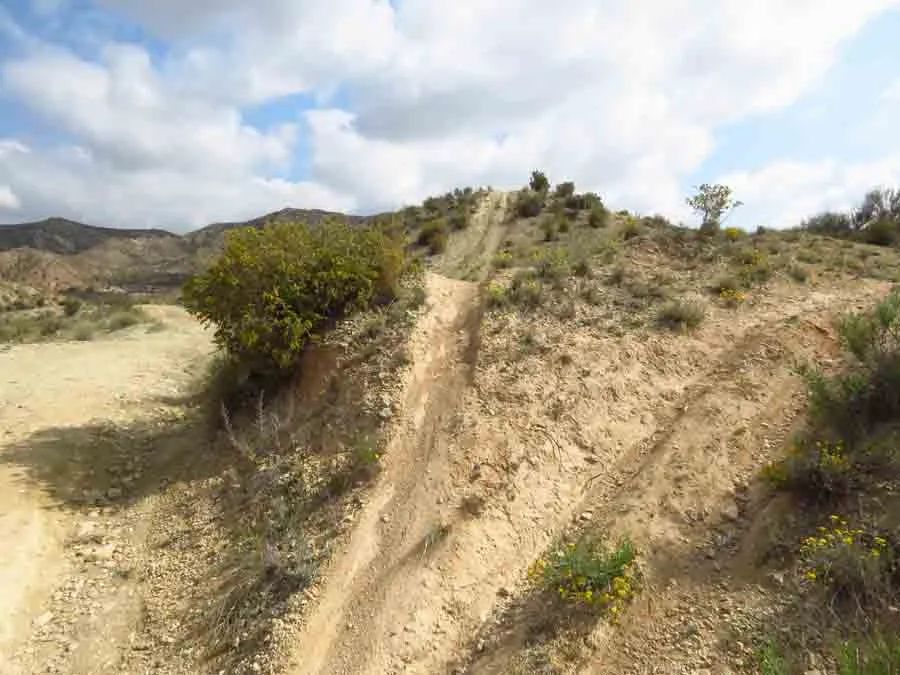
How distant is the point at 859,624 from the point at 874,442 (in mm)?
1820

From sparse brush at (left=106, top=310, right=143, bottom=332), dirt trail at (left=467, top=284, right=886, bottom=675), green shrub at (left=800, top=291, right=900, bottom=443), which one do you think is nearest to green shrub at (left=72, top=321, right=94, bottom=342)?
sparse brush at (left=106, top=310, right=143, bottom=332)

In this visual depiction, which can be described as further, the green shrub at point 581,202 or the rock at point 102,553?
the green shrub at point 581,202

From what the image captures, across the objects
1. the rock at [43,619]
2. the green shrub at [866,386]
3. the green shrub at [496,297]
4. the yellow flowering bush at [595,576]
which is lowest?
the rock at [43,619]

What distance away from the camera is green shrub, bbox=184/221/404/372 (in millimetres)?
7852

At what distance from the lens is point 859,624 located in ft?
11.1

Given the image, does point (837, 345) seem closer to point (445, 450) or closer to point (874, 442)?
point (874, 442)

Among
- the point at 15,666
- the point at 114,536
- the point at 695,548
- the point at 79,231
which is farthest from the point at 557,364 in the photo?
the point at 79,231

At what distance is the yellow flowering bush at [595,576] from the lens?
13.9ft

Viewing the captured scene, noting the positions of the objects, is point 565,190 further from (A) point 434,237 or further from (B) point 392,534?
(B) point 392,534

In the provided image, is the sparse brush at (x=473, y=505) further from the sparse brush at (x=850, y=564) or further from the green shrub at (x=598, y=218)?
the green shrub at (x=598, y=218)

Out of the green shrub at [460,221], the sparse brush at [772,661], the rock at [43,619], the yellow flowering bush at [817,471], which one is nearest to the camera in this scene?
the sparse brush at [772,661]

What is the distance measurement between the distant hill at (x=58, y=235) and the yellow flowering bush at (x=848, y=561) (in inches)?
3032

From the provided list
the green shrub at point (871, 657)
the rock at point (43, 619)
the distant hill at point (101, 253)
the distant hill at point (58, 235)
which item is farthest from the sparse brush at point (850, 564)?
the distant hill at point (58, 235)

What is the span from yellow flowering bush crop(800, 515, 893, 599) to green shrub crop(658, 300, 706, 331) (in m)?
4.43
